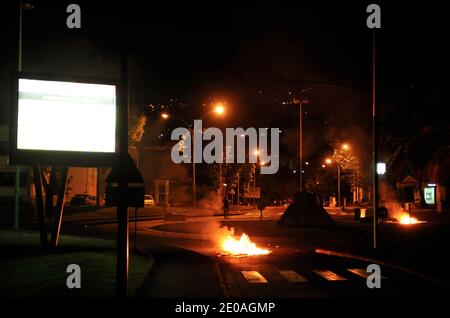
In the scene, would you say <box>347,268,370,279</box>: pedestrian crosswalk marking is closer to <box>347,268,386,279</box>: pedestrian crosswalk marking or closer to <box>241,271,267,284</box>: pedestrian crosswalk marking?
<box>347,268,386,279</box>: pedestrian crosswalk marking

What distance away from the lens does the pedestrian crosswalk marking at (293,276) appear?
14.1 meters

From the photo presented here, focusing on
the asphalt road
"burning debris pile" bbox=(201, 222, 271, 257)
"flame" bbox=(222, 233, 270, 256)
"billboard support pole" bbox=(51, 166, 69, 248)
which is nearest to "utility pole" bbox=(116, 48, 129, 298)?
the asphalt road

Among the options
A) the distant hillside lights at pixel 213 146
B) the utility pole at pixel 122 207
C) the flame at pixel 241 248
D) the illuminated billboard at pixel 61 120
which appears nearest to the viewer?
the utility pole at pixel 122 207

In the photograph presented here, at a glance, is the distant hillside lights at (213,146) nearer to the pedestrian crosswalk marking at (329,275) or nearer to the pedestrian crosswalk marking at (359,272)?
the pedestrian crosswalk marking at (359,272)

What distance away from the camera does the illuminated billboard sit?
54.0 feet

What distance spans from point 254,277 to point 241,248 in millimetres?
8235

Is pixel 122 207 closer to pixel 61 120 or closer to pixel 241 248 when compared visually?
pixel 61 120

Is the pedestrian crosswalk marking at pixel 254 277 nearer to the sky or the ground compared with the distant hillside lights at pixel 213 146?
nearer to the ground

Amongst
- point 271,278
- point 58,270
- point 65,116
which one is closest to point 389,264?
point 271,278

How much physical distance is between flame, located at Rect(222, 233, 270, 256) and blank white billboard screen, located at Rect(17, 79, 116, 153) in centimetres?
695

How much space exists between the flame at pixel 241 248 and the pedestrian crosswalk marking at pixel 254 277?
5143 millimetres

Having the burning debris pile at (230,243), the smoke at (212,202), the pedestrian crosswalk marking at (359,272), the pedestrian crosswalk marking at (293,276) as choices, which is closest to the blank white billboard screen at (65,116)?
the pedestrian crosswalk marking at (293,276)

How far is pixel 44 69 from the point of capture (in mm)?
33188
